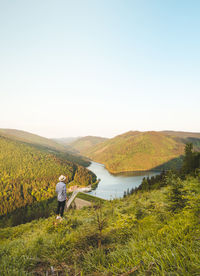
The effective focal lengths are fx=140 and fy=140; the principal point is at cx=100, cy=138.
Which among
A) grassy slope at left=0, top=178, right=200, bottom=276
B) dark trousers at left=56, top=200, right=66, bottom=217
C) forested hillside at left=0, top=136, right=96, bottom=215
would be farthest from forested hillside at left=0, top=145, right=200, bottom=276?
forested hillside at left=0, top=136, right=96, bottom=215

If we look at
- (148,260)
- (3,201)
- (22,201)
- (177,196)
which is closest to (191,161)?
(177,196)

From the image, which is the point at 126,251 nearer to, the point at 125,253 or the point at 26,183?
the point at 125,253

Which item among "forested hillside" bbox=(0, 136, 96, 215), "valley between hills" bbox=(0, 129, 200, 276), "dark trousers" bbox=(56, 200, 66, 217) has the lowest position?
"forested hillside" bbox=(0, 136, 96, 215)

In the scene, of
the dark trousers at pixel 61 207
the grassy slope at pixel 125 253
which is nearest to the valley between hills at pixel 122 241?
the grassy slope at pixel 125 253

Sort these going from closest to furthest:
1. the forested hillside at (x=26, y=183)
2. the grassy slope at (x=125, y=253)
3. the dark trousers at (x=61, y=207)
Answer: the grassy slope at (x=125, y=253)
the dark trousers at (x=61, y=207)
the forested hillside at (x=26, y=183)

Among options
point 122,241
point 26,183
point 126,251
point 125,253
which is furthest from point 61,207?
point 26,183

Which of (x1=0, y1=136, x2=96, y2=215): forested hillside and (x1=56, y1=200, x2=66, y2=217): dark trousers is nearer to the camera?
(x1=56, y1=200, x2=66, y2=217): dark trousers

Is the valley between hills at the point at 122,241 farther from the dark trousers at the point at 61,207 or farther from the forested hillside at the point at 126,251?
the dark trousers at the point at 61,207

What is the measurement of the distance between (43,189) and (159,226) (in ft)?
567

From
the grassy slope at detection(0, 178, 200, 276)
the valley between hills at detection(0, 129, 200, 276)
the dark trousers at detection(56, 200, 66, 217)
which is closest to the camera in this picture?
the grassy slope at detection(0, 178, 200, 276)

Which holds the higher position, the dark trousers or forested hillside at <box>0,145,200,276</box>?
forested hillside at <box>0,145,200,276</box>

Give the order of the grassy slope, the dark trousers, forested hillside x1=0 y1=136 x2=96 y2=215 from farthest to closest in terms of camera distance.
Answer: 1. forested hillside x1=0 y1=136 x2=96 y2=215
2. the dark trousers
3. the grassy slope

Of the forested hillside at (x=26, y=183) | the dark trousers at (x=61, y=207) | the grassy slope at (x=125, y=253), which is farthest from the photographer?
the forested hillside at (x=26, y=183)

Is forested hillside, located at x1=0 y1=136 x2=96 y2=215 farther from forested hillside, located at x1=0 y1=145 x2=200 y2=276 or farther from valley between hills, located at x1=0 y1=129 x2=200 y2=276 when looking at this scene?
forested hillside, located at x1=0 y1=145 x2=200 y2=276
